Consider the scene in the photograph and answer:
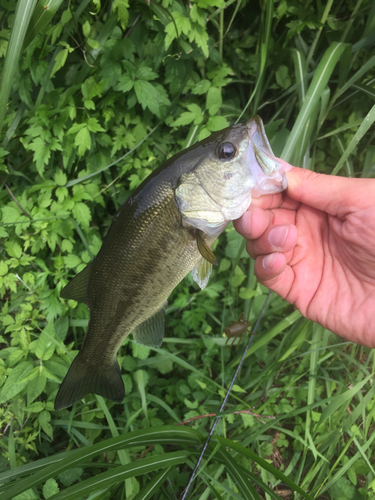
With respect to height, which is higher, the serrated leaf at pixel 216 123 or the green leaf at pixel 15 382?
the serrated leaf at pixel 216 123

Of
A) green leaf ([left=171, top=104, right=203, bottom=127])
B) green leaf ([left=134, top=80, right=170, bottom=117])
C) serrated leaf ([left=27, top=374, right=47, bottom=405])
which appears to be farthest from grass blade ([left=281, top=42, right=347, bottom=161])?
serrated leaf ([left=27, top=374, right=47, bottom=405])

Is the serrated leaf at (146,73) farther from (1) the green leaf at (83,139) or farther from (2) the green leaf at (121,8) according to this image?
(1) the green leaf at (83,139)

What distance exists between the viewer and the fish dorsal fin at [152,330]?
1437mm

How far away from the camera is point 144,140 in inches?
79.9

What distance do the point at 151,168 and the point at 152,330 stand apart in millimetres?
1171

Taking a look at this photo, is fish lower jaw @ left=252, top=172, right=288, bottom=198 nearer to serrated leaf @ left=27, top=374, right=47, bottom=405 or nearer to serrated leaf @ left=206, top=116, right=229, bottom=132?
serrated leaf @ left=206, top=116, right=229, bottom=132

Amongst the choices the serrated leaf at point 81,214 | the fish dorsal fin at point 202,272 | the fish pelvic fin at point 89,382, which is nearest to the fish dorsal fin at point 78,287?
the fish pelvic fin at point 89,382

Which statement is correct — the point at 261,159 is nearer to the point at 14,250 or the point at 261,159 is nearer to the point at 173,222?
the point at 173,222

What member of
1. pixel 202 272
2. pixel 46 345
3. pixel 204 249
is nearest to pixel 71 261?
pixel 46 345

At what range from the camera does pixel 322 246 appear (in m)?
1.53

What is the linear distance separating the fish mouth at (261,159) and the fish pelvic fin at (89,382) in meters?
1.09

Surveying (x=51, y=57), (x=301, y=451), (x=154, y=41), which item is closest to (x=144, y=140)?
(x=154, y=41)

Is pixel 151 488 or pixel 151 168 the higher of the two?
pixel 151 168

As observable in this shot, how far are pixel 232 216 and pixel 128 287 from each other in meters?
0.52
